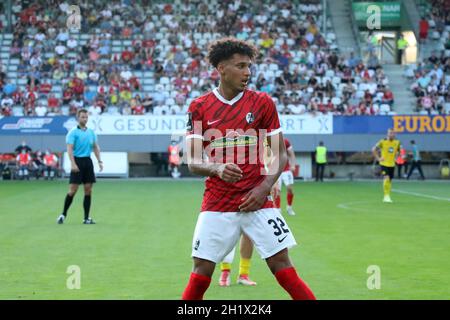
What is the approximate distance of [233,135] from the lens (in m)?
6.96

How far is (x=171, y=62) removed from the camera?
43625mm

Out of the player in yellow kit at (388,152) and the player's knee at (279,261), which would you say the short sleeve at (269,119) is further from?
the player in yellow kit at (388,152)

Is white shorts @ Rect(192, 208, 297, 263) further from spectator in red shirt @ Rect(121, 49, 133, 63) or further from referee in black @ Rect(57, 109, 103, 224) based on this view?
spectator in red shirt @ Rect(121, 49, 133, 63)

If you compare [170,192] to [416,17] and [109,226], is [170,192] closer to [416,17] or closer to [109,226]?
[109,226]

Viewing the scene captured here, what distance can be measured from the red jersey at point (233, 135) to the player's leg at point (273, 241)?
0.43 ft

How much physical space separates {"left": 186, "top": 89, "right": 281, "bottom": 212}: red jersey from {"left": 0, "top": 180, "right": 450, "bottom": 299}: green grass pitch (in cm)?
261

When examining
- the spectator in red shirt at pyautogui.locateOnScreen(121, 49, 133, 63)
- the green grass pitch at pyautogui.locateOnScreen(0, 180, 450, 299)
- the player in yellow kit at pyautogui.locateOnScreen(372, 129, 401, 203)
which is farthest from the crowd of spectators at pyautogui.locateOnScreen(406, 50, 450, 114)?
the green grass pitch at pyautogui.locateOnScreen(0, 180, 450, 299)

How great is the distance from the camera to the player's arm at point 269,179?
6.87 metres

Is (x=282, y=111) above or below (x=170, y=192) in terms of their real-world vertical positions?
above

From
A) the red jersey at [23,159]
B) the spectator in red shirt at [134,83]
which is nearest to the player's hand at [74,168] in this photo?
the red jersey at [23,159]

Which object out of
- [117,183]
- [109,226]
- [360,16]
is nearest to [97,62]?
[117,183]

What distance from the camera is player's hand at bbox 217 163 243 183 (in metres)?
6.70

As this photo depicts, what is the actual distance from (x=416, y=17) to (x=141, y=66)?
1644 centimetres

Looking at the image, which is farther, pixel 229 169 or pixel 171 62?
pixel 171 62
